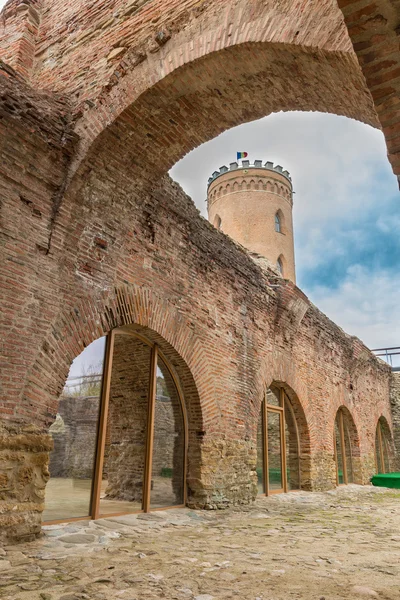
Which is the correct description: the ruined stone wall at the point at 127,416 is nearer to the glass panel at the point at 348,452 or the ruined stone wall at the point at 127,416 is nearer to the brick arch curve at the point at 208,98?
the brick arch curve at the point at 208,98

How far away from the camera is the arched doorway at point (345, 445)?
13391 mm

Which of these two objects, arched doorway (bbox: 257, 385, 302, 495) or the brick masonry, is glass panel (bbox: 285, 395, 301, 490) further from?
the brick masonry

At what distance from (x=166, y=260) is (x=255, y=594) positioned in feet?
14.8

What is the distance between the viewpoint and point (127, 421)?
6391mm

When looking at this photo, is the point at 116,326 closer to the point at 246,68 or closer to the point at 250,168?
the point at 246,68

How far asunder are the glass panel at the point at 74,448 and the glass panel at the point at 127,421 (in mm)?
854

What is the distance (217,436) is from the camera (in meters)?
7.00

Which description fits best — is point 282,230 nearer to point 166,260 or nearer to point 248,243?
point 248,243

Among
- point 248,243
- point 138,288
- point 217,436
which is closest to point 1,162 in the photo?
point 138,288

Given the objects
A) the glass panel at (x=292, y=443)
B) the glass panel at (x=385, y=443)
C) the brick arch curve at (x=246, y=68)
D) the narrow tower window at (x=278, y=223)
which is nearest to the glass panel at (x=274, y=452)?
the glass panel at (x=292, y=443)

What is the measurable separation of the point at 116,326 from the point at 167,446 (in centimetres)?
204

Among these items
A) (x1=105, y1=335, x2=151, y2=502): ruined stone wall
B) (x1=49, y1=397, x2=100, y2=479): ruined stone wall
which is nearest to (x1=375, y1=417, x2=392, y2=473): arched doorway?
(x1=105, y1=335, x2=151, y2=502): ruined stone wall

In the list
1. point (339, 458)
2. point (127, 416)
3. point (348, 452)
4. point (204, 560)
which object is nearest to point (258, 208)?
point (348, 452)

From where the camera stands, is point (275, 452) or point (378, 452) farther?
point (378, 452)
